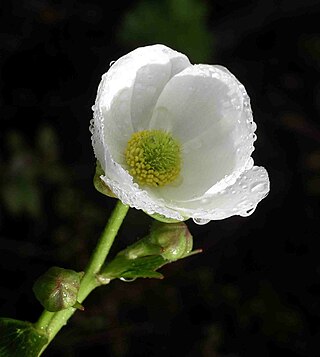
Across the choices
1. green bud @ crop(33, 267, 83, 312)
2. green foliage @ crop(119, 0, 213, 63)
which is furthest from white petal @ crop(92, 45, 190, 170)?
green foliage @ crop(119, 0, 213, 63)

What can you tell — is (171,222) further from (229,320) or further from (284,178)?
(284,178)

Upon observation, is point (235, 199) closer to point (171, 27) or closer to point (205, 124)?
point (205, 124)

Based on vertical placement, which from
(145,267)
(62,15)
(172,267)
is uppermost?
(145,267)

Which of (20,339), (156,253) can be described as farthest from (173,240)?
(20,339)

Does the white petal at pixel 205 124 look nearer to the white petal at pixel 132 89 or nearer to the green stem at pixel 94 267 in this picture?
the white petal at pixel 132 89

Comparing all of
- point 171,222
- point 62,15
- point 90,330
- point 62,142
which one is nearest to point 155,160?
point 171,222

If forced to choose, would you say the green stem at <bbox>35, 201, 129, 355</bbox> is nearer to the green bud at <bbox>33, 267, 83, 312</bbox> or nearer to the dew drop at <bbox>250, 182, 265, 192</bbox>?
the green bud at <bbox>33, 267, 83, 312</bbox>
